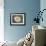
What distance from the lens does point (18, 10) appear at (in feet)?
18.4

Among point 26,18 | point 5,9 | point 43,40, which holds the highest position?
point 5,9

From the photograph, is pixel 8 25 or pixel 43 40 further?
pixel 8 25

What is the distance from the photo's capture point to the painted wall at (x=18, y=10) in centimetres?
561

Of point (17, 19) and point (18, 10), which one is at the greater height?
point (18, 10)

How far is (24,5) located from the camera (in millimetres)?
5637

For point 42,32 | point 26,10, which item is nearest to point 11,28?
point 26,10

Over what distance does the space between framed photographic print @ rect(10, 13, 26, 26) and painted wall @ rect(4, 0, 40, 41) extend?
0.13 m

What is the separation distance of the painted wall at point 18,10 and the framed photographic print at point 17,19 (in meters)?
0.13

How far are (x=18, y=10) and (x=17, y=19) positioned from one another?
1.22 ft

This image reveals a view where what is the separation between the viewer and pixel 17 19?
18.5 ft

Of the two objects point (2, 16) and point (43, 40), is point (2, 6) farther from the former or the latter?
point (43, 40)

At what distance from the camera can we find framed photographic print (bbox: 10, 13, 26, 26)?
562cm

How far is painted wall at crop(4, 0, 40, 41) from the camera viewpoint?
561cm

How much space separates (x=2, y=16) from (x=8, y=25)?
45 centimetres
